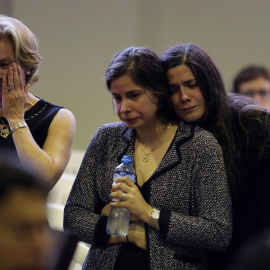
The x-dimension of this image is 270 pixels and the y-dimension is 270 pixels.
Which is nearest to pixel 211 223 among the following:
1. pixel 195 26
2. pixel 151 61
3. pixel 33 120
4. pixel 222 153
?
pixel 222 153

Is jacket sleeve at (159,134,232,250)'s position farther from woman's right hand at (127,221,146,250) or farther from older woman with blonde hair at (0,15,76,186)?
older woman with blonde hair at (0,15,76,186)

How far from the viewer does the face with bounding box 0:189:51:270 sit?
0.95 m

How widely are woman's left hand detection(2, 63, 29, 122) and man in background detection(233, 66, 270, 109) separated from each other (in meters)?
1.66

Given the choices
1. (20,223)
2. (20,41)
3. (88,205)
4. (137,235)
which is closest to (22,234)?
(20,223)

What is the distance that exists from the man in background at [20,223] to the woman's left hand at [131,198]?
1.03 meters

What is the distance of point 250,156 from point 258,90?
1.61 m

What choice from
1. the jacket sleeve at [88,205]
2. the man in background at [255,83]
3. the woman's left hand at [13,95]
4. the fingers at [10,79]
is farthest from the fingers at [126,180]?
the man in background at [255,83]

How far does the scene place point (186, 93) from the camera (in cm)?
220

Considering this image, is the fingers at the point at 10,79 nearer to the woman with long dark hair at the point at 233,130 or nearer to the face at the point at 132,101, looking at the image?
the face at the point at 132,101

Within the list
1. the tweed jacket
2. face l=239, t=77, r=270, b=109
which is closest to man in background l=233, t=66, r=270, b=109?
face l=239, t=77, r=270, b=109

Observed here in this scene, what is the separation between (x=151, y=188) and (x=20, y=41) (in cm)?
82

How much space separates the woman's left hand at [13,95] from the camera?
94.7 inches

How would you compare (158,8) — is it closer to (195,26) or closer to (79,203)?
(195,26)

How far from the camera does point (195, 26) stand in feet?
15.0
